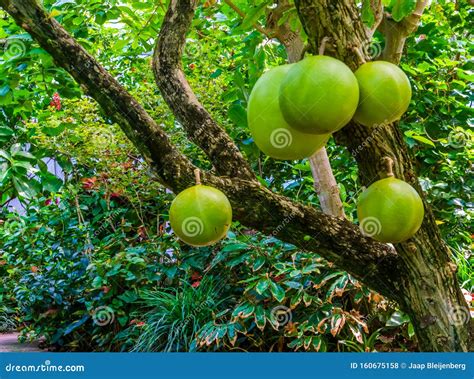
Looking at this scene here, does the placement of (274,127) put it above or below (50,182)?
above

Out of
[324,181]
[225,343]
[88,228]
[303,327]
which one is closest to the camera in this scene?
[324,181]

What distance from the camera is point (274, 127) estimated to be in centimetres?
53

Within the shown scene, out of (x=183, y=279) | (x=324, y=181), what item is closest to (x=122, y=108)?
(x=324, y=181)

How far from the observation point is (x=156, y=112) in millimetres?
3240

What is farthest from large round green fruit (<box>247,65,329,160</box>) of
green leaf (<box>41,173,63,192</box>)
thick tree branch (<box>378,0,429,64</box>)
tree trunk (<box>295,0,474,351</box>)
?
green leaf (<box>41,173,63,192</box>)

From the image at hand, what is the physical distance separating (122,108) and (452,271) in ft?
2.03

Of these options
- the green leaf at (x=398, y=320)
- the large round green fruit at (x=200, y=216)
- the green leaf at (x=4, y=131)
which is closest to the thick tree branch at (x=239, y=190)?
the large round green fruit at (x=200, y=216)

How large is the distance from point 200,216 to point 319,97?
0.77ft

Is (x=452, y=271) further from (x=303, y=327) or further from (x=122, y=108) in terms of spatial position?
(x=303, y=327)

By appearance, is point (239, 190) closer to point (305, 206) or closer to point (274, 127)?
point (305, 206)

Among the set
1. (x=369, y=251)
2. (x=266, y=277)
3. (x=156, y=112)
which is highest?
(x=369, y=251)

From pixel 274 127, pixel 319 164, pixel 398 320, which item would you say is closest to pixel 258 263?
pixel 398 320

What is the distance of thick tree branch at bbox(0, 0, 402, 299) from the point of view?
927 mm

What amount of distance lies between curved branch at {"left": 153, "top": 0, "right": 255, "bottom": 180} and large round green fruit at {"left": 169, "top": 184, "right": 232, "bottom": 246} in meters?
0.30
